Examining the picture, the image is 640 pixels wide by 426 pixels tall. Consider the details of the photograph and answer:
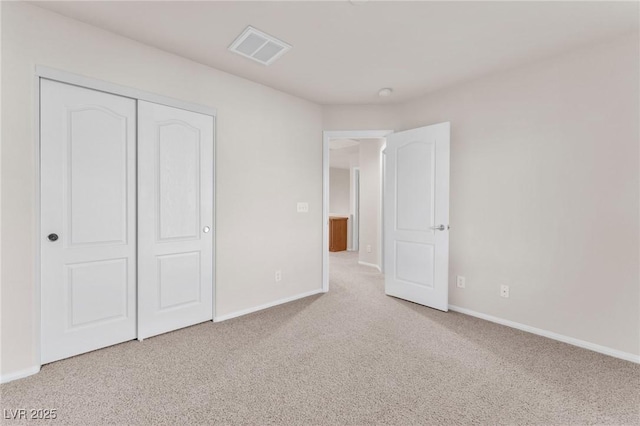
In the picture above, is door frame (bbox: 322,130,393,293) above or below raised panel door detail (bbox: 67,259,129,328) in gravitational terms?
above

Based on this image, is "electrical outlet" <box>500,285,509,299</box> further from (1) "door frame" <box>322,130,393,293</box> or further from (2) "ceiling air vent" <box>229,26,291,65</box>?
(2) "ceiling air vent" <box>229,26,291,65</box>

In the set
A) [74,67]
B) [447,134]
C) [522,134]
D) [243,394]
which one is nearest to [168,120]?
[74,67]

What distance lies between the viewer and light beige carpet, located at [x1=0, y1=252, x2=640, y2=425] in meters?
1.67

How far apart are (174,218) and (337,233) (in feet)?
17.1

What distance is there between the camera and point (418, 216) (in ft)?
11.5

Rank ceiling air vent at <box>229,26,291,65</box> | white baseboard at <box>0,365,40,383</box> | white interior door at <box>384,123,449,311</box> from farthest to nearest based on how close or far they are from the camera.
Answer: white interior door at <box>384,123,449,311</box>, ceiling air vent at <box>229,26,291,65</box>, white baseboard at <box>0,365,40,383</box>

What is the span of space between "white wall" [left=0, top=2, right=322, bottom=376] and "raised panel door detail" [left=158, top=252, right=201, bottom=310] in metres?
0.23

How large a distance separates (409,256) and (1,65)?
3.80 metres

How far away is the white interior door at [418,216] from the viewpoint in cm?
329

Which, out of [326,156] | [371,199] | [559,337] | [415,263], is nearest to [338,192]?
[371,199]

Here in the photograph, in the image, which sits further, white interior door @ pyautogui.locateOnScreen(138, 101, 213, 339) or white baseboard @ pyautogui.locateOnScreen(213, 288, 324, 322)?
white baseboard @ pyautogui.locateOnScreen(213, 288, 324, 322)

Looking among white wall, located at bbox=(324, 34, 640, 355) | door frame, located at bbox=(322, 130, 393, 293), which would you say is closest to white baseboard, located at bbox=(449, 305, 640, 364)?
white wall, located at bbox=(324, 34, 640, 355)

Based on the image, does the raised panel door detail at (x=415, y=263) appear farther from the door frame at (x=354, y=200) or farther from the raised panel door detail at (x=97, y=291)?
the door frame at (x=354, y=200)

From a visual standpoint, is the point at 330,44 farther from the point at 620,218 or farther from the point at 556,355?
the point at 556,355
